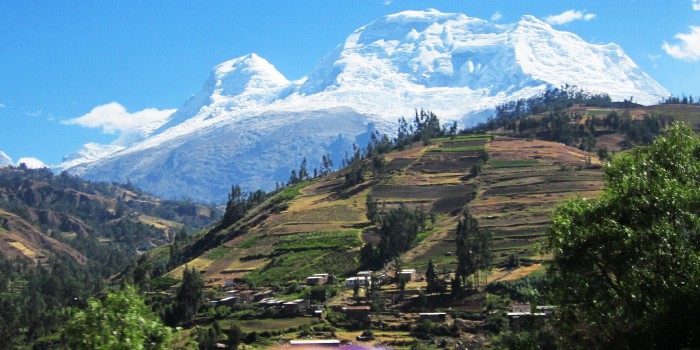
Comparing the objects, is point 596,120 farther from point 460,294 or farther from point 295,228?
point 460,294

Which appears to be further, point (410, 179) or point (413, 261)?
point (410, 179)

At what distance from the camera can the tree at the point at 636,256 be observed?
2305cm

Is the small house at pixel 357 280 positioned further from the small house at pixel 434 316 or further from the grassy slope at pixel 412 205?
the small house at pixel 434 316

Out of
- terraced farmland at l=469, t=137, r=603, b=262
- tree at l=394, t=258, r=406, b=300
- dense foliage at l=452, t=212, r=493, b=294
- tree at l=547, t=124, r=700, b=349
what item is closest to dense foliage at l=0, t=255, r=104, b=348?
tree at l=394, t=258, r=406, b=300

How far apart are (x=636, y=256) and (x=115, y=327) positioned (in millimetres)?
15140

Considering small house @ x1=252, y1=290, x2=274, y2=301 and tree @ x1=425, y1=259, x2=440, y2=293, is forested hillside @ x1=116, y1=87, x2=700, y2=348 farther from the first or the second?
small house @ x1=252, y1=290, x2=274, y2=301

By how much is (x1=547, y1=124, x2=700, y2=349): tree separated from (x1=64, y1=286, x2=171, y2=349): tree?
12.4 m

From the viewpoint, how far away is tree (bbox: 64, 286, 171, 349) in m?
20.2

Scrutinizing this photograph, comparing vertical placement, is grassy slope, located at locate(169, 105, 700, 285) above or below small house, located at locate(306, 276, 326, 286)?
above

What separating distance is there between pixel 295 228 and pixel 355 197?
56.0ft

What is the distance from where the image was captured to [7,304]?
105 metres

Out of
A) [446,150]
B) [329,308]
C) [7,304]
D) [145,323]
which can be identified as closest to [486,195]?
[446,150]

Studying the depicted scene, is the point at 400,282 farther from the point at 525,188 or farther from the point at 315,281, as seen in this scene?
the point at 525,188

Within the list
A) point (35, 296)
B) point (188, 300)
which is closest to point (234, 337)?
point (188, 300)
